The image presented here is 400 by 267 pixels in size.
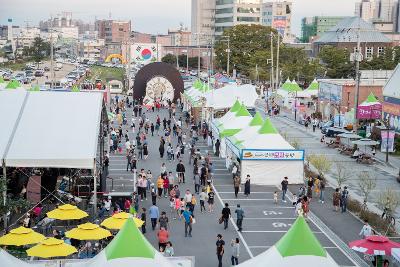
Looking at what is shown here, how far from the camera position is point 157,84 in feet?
218

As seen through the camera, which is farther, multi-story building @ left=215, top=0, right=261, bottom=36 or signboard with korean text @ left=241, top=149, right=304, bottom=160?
multi-story building @ left=215, top=0, right=261, bottom=36

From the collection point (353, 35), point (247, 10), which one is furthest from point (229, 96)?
point (247, 10)

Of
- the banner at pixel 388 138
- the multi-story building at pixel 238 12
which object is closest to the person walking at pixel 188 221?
the banner at pixel 388 138

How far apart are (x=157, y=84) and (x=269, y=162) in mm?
35903

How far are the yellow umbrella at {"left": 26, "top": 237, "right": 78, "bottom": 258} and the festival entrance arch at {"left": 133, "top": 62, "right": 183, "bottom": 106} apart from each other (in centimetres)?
4842

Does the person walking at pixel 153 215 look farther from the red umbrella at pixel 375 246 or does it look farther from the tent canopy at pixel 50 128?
the red umbrella at pixel 375 246

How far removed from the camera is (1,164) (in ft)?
78.3

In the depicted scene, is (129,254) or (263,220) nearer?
(129,254)

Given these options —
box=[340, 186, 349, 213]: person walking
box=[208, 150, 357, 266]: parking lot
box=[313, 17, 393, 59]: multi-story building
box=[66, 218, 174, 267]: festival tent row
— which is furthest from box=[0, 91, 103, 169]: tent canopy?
box=[313, 17, 393, 59]: multi-story building

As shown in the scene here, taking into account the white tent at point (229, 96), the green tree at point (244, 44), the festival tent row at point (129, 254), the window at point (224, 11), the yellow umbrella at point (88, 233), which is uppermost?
the window at point (224, 11)

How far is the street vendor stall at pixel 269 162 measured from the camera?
3169 centimetres

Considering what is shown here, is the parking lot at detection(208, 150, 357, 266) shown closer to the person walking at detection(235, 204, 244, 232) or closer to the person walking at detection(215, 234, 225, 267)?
the person walking at detection(235, 204, 244, 232)

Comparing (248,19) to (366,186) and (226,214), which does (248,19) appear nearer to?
(366,186)

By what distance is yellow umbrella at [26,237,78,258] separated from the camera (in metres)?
17.5
